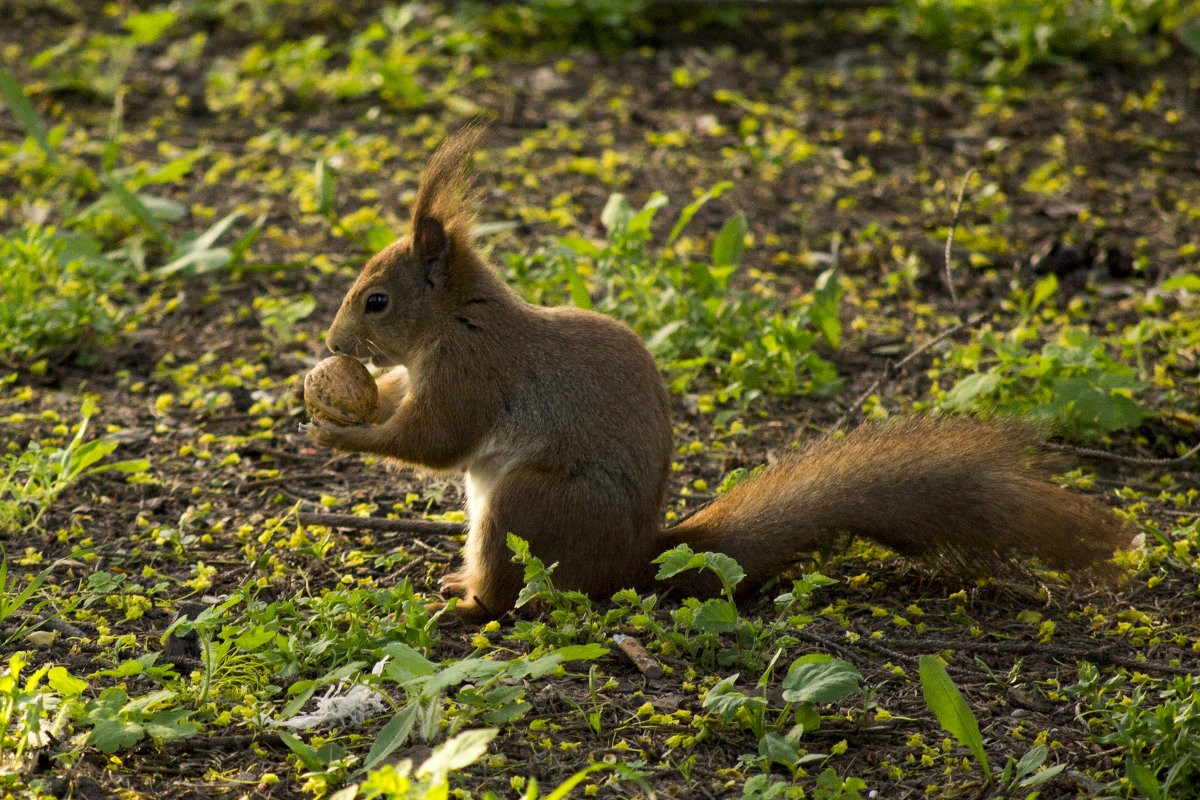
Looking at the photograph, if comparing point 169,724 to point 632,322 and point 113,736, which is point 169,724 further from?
point 632,322

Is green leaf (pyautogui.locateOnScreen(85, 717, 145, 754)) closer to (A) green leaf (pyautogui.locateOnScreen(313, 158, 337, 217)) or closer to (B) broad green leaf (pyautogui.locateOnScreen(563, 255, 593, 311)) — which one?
(B) broad green leaf (pyautogui.locateOnScreen(563, 255, 593, 311))

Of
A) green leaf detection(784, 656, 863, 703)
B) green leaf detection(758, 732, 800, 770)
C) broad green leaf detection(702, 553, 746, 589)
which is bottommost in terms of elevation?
green leaf detection(758, 732, 800, 770)

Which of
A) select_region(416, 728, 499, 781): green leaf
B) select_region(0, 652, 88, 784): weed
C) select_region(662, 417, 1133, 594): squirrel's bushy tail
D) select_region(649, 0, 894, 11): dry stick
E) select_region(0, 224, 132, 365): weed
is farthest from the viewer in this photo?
select_region(649, 0, 894, 11): dry stick

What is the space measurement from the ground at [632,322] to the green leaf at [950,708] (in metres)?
0.08

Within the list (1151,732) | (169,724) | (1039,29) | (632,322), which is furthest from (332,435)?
(1039,29)

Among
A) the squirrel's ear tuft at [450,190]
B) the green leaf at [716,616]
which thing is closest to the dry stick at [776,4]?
the squirrel's ear tuft at [450,190]

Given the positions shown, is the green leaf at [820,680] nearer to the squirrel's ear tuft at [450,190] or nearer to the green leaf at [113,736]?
the green leaf at [113,736]

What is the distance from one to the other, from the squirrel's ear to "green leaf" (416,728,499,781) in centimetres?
150

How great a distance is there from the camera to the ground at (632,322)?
7.86 feet

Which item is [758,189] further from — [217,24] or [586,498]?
[217,24]

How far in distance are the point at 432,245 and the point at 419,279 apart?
3.8 inches

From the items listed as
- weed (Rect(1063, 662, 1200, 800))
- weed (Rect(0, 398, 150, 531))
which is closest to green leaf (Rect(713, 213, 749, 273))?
weed (Rect(0, 398, 150, 531))

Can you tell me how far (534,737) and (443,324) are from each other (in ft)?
3.79

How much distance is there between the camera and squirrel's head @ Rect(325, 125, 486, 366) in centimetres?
312
